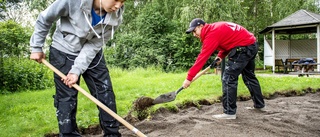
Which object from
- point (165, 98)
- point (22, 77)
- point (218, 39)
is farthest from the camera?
point (22, 77)

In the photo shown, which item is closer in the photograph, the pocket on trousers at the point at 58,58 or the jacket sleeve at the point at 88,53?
the jacket sleeve at the point at 88,53

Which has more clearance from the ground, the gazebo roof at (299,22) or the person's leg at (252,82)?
the gazebo roof at (299,22)

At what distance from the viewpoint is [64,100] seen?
307 cm

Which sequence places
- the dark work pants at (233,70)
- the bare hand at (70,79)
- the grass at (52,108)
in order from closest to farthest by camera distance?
the bare hand at (70,79) → the grass at (52,108) → the dark work pants at (233,70)

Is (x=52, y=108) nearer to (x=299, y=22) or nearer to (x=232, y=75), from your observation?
(x=232, y=75)

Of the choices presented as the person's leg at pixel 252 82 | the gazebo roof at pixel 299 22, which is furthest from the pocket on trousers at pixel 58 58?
the gazebo roof at pixel 299 22

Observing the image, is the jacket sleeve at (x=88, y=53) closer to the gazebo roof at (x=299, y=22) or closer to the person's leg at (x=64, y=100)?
the person's leg at (x=64, y=100)

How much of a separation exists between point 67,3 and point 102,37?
48cm

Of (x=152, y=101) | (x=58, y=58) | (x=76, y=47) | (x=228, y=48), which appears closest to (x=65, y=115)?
(x=58, y=58)

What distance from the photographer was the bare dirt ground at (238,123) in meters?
3.99

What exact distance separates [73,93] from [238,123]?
2.45 metres

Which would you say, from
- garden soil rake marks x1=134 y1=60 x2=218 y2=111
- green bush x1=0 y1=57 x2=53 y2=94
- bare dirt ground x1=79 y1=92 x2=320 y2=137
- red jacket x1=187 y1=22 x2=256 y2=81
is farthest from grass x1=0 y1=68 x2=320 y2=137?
green bush x1=0 y1=57 x2=53 y2=94

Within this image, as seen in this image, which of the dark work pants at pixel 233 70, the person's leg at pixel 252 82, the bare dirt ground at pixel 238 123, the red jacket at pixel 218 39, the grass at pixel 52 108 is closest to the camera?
the bare dirt ground at pixel 238 123

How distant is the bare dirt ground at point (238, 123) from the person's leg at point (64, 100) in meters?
1.02
